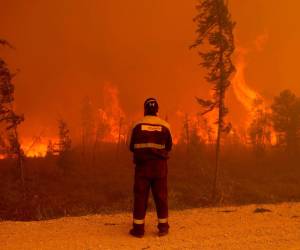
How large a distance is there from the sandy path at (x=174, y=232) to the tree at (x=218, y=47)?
1689 centimetres

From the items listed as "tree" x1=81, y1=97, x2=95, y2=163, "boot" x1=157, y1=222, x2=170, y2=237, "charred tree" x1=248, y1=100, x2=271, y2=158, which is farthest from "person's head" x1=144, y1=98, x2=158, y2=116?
"tree" x1=81, y1=97, x2=95, y2=163

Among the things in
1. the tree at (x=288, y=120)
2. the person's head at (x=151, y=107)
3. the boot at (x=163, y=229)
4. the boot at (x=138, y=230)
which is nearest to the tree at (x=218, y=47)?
the person's head at (x=151, y=107)

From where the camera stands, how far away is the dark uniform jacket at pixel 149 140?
8422mm

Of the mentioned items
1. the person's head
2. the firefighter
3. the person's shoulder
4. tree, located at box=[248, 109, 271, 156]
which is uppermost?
tree, located at box=[248, 109, 271, 156]

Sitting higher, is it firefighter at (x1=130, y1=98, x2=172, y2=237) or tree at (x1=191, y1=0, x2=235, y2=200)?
tree at (x1=191, y1=0, x2=235, y2=200)

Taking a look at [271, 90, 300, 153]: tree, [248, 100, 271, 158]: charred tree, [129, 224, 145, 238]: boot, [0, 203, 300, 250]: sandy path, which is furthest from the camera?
[248, 100, 271, 158]: charred tree

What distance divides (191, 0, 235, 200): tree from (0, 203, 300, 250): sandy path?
55.4ft

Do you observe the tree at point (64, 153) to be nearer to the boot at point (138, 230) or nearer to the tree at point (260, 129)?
the tree at point (260, 129)

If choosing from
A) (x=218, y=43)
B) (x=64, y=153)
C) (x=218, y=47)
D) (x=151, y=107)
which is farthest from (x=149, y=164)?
(x=64, y=153)

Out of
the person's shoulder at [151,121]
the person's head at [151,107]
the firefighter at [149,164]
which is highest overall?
the person's head at [151,107]

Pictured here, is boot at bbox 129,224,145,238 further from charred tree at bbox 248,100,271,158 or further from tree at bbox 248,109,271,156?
tree at bbox 248,109,271,156

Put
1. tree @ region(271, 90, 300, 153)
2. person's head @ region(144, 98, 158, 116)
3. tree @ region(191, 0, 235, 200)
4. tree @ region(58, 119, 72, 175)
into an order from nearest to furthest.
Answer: person's head @ region(144, 98, 158, 116) < tree @ region(191, 0, 235, 200) < tree @ region(58, 119, 72, 175) < tree @ region(271, 90, 300, 153)

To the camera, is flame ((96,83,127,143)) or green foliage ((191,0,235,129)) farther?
flame ((96,83,127,143))

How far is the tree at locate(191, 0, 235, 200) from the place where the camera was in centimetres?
2711
